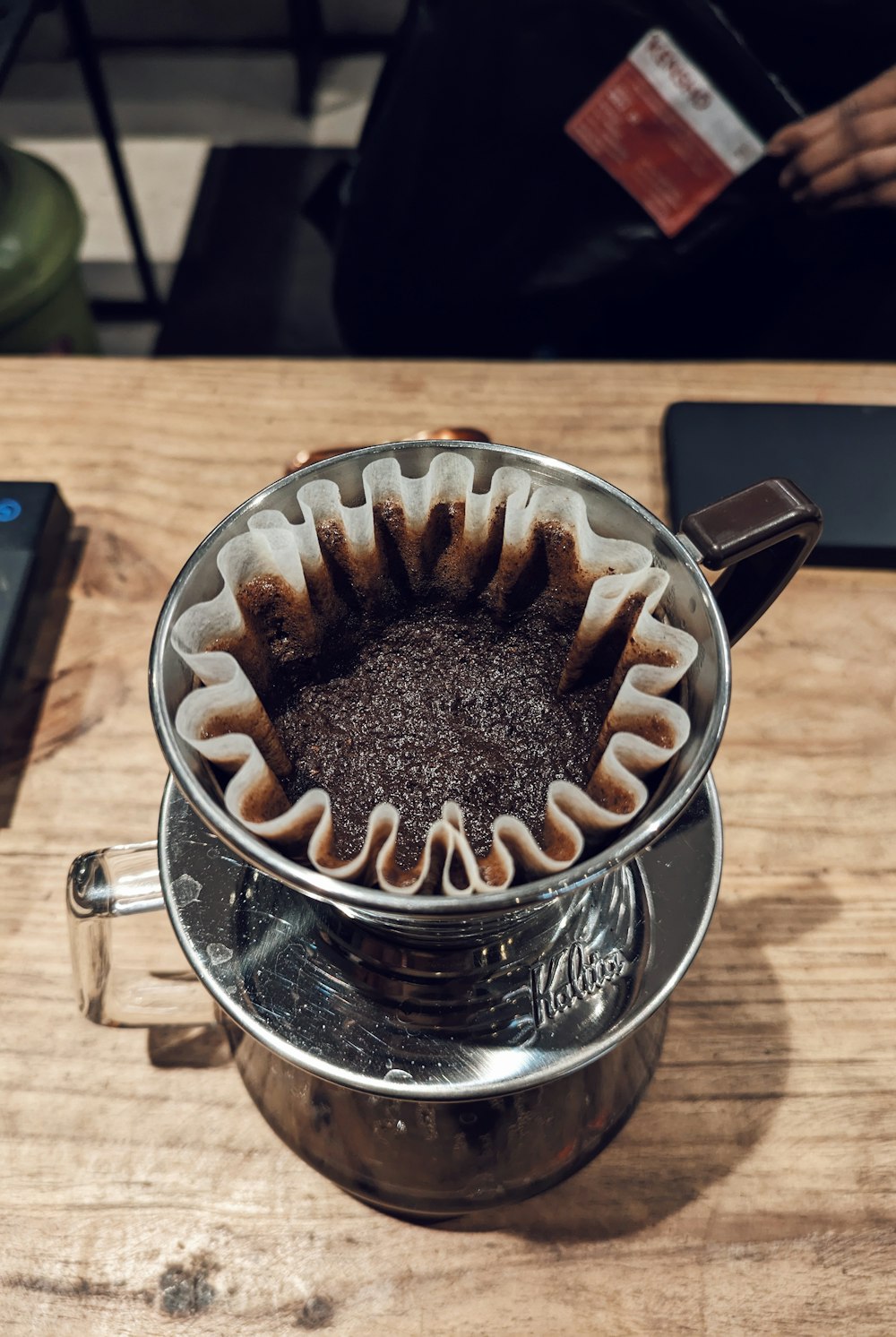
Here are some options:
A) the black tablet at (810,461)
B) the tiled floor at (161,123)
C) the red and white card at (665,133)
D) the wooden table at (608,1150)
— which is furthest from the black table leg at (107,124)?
the black tablet at (810,461)

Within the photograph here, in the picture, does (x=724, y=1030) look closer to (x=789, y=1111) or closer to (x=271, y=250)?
(x=789, y=1111)

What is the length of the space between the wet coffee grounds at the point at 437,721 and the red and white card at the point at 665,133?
736mm

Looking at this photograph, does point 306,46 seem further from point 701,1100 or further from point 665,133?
point 701,1100

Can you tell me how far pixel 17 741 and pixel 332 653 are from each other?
354mm

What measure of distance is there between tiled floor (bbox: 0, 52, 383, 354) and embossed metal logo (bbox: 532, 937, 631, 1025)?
1.87m

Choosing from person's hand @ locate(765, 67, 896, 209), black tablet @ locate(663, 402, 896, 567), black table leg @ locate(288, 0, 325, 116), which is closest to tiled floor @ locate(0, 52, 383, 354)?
black table leg @ locate(288, 0, 325, 116)

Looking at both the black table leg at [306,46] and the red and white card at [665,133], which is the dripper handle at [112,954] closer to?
the red and white card at [665,133]

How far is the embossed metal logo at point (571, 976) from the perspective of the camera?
54cm

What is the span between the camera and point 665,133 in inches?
41.4

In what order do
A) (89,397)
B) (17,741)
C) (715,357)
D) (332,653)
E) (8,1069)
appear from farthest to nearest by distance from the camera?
(715,357), (89,397), (17,741), (8,1069), (332,653)

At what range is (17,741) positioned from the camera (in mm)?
775

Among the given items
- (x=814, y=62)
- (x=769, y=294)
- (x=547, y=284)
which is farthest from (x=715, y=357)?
(x=814, y=62)

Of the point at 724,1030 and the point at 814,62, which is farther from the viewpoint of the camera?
the point at 814,62

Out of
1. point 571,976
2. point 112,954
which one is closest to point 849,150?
point 571,976
